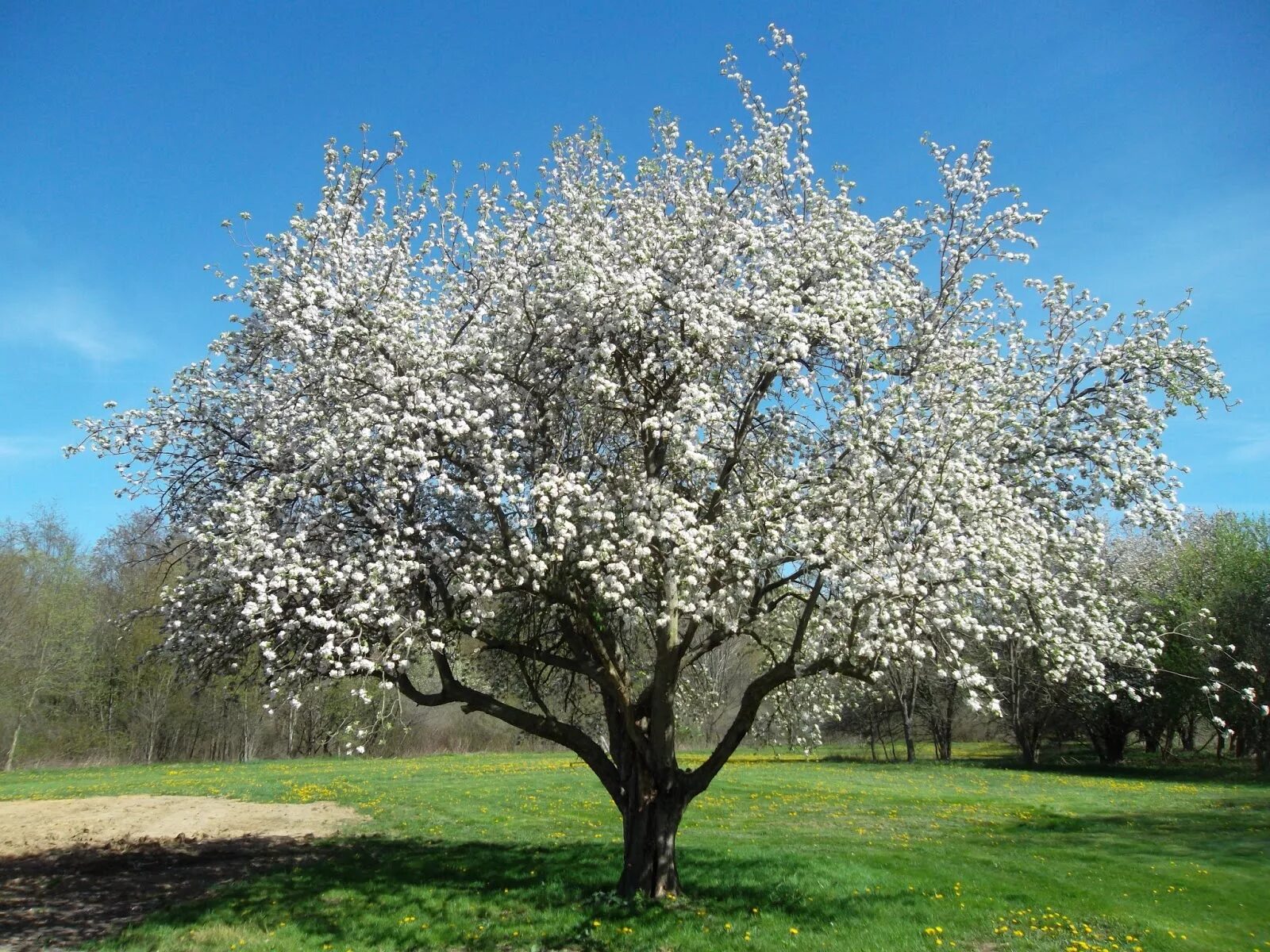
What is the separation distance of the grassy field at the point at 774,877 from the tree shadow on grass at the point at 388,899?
0.06 meters

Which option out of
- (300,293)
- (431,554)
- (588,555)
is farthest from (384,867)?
(300,293)

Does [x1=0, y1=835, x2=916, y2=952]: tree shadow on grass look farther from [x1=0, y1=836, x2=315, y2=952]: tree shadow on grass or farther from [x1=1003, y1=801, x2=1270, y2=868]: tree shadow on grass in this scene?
[x1=1003, y1=801, x2=1270, y2=868]: tree shadow on grass

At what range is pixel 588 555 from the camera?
980cm

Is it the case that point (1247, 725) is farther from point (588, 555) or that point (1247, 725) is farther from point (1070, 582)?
point (588, 555)

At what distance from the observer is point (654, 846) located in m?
12.4

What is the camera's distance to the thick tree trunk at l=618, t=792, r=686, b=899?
1231 cm

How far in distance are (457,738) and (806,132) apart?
169 ft

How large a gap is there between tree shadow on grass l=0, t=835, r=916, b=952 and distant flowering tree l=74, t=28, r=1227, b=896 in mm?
1201

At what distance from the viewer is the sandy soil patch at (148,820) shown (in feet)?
64.0

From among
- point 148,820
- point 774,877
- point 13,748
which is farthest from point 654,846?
point 13,748

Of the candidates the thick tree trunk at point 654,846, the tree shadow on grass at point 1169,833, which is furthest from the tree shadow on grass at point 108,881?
the tree shadow on grass at point 1169,833

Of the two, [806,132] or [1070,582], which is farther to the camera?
[806,132]

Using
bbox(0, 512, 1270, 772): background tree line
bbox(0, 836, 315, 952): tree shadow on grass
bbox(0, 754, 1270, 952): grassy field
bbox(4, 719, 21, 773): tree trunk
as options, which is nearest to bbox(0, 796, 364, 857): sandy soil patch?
bbox(0, 836, 315, 952): tree shadow on grass

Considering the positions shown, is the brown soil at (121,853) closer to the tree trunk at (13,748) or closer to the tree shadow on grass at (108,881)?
the tree shadow on grass at (108,881)
